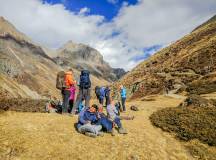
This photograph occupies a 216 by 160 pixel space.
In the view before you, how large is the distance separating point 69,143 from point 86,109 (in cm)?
262

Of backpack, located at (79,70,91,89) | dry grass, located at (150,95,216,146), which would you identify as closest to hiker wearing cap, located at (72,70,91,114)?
backpack, located at (79,70,91,89)

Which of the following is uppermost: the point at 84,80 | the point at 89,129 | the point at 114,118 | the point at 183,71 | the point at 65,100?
the point at 183,71

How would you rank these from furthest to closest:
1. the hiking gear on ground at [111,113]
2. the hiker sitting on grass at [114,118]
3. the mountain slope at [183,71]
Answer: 1. the mountain slope at [183,71]
2. the hiking gear on ground at [111,113]
3. the hiker sitting on grass at [114,118]

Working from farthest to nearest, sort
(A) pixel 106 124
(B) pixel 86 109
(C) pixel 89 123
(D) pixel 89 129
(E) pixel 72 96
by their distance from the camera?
(E) pixel 72 96, (B) pixel 86 109, (A) pixel 106 124, (C) pixel 89 123, (D) pixel 89 129

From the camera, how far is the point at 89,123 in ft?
53.0

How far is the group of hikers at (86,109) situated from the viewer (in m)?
16.0

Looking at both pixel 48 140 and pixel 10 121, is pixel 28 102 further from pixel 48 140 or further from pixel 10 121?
pixel 48 140

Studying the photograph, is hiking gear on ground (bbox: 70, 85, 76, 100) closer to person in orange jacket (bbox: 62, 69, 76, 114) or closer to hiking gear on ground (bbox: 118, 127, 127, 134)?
person in orange jacket (bbox: 62, 69, 76, 114)

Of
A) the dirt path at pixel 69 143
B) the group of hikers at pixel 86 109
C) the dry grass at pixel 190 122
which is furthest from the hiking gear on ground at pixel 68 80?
the dry grass at pixel 190 122

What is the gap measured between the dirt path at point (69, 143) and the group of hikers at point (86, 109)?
475 millimetres

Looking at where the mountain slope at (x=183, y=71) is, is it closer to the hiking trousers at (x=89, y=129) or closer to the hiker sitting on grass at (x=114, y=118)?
the hiker sitting on grass at (x=114, y=118)

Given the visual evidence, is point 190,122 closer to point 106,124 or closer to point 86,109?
point 106,124

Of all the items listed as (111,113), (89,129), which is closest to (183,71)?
(111,113)

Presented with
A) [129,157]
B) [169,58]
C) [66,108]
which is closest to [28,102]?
[66,108]
